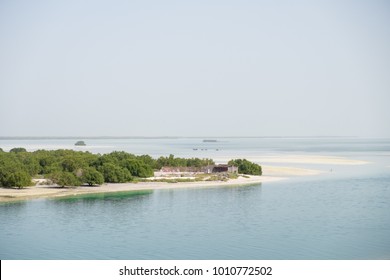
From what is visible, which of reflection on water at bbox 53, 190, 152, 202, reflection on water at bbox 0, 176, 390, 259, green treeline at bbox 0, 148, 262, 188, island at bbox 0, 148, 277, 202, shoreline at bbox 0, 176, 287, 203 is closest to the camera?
reflection on water at bbox 0, 176, 390, 259

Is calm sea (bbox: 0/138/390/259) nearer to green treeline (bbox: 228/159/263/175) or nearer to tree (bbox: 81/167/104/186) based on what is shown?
tree (bbox: 81/167/104/186)

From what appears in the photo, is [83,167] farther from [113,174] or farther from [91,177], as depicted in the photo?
[91,177]

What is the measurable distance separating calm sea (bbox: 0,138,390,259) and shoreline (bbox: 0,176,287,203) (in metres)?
0.95

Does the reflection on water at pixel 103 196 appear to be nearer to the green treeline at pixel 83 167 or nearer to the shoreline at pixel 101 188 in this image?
the shoreline at pixel 101 188

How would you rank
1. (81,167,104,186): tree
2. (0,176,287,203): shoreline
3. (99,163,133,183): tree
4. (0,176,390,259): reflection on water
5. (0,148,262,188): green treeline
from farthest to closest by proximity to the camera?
(99,163,133,183): tree
(81,167,104,186): tree
(0,148,262,188): green treeline
(0,176,287,203): shoreline
(0,176,390,259): reflection on water

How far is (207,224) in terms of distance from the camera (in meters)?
16.3

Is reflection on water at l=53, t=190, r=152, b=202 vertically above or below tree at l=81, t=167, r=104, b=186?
below

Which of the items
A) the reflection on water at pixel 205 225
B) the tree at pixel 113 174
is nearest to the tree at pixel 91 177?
the tree at pixel 113 174

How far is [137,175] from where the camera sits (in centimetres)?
2819

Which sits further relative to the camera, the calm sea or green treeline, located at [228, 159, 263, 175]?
green treeline, located at [228, 159, 263, 175]

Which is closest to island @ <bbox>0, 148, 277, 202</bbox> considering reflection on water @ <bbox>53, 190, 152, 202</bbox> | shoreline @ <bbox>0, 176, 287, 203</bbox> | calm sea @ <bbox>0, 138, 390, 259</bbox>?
shoreline @ <bbox>0, 176, 287, 203</bbox>

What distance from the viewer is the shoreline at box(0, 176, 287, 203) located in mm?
21916

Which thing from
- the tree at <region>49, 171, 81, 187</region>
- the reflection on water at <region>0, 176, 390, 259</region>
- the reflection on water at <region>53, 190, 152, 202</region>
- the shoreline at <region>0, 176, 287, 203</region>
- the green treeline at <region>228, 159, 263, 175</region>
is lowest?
the reflection on water at <region>0, 176, 390, 259</region>

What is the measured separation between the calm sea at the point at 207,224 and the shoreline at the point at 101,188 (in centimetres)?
95
